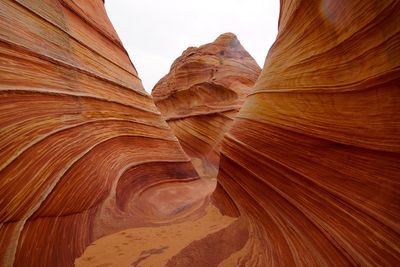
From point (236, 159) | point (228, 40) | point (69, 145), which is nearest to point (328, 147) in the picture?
point (236, 159)

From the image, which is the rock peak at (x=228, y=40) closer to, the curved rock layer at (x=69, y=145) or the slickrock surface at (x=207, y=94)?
the slickrock surface at (x=207, y=94)

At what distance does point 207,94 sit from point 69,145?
5.20 metres

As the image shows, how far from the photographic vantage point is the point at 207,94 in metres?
6.71

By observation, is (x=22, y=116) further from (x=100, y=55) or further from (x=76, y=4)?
(x=76, y=4)

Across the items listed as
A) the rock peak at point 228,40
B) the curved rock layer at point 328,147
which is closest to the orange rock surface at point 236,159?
the curved rock layer at point 328,147

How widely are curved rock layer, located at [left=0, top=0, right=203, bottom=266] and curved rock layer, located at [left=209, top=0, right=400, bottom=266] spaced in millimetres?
890

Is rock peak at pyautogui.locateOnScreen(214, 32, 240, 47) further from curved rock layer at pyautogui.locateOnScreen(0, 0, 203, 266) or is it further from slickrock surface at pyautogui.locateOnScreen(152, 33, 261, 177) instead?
curved rock layer at pyautogui.locateOnScreen(0, 0, 203, 266)

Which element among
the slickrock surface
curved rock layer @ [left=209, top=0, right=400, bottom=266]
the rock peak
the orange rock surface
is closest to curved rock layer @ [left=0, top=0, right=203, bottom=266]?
the orange rock surface

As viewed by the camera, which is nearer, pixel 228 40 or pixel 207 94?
pixel 207 94

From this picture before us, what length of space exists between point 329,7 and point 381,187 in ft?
3.49

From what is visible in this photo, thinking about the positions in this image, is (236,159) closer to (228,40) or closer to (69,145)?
(69,145)

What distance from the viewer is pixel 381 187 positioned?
3.43 feet

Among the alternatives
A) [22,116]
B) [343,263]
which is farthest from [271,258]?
[22,116]

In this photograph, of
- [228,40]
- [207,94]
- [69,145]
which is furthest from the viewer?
[228,40]
